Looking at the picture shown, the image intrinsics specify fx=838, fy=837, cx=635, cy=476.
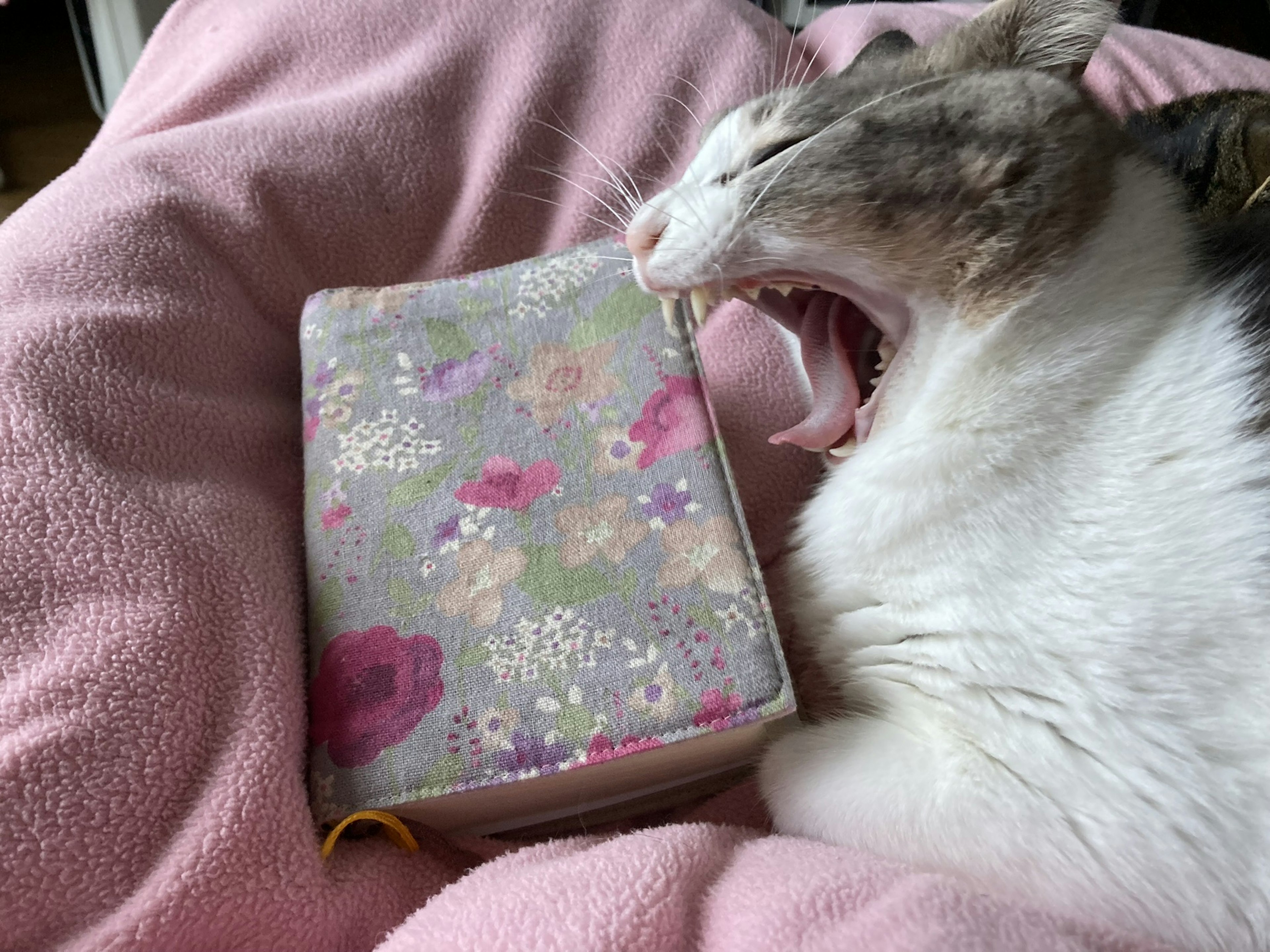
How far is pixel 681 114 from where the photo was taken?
1.23 meters

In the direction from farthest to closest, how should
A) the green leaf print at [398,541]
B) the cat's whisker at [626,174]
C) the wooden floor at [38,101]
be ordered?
the wooden floor at [38,101], the cat's whisker at [626,174], the green leaf print at [398,541]

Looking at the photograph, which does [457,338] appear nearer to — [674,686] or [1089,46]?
[674,686]

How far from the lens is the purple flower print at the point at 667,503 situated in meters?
0.79

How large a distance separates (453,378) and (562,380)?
0.12 metres

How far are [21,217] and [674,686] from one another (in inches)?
36.5

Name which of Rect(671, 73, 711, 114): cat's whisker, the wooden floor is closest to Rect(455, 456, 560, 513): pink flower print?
Rect(671, 73, 711, 114): cat's whisker

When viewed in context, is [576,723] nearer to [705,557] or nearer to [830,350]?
[705,557]

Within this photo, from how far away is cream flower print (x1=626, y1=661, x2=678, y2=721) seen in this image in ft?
2.26

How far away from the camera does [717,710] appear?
69cm

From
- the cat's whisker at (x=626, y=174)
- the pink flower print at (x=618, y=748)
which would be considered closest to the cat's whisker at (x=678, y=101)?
the cat's whisker at (x=626, y=174)

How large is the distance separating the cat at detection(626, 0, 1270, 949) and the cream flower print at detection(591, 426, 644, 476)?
166 mm

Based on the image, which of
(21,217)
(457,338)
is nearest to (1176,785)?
(457,338)

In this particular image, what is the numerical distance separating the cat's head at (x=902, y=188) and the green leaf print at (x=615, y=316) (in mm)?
118

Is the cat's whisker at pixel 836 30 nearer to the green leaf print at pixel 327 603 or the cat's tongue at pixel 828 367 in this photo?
the cat's tongue at pixel 828 367
